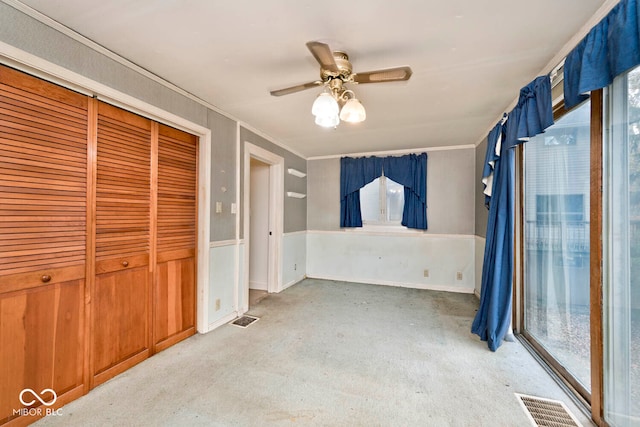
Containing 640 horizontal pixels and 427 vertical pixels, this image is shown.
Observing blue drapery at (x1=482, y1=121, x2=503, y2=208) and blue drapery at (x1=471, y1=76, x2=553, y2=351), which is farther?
blue drapery at (x1=482, y1=121, x2=503, y2=208)

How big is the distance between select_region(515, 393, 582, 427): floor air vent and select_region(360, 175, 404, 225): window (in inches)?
114

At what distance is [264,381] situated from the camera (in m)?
1.85

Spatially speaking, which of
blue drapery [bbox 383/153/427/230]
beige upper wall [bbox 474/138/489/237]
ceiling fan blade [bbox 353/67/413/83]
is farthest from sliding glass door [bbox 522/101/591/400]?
blue drapery [bbox 383/153/427/230]

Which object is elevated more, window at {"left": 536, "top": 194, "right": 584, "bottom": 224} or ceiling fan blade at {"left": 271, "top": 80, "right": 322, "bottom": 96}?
ceiling fan blade at {"left": 271, "top": 80, "right": 322, "bottom": 96}

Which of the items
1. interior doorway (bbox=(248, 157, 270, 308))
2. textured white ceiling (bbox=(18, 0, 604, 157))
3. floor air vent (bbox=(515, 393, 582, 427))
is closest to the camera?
textured white ceiling (bbox=(18, 0, 604, 157))

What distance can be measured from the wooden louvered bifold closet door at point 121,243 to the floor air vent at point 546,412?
8.75 feet

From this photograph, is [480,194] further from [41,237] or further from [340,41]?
[41,237]

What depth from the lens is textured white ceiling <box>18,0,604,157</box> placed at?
4.47ft

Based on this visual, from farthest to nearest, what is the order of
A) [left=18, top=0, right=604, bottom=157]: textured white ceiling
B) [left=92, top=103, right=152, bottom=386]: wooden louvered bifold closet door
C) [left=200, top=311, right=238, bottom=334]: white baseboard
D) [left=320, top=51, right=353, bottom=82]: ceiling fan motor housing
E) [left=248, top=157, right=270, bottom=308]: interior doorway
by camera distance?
1. [left=248, top=157, right=270, bottom=308]: interior doorway
2. [left=200, top=311, right=238, bottom=334]: white baseboard
3. [left=92, top=103, right=152, bottom=386]: wooden louvered bifold closet door
4. [left=320, top=51, right=353, bottom=82]: ceiling fan motor housing
5. [left=18, top=0, right=604, bottom=157]: textured white ceiling

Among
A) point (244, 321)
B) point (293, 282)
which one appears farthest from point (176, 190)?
point (293, 282)

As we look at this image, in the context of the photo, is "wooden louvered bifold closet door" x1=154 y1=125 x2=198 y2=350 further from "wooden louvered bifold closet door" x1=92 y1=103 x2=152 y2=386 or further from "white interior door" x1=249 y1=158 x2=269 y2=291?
"white interior door" x1=249 y1=158 x2=269 y2=291

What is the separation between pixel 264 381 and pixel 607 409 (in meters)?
1.96

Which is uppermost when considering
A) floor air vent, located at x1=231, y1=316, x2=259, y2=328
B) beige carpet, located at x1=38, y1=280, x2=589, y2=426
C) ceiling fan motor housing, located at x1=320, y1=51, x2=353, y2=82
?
ceiling fan motor housing, located at x1=320, y1=51, x2=353, y2=82

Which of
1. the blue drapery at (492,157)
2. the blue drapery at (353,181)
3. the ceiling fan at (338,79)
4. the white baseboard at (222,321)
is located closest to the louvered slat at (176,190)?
the white baseboard at (222,321)
